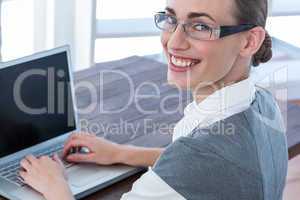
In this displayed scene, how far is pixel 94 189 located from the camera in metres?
1.48

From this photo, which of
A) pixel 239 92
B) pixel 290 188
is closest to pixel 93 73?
pixel 290 188

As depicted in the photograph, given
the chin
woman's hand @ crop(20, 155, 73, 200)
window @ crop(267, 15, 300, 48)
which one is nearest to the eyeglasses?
the chin

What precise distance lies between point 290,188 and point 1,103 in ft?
3.11

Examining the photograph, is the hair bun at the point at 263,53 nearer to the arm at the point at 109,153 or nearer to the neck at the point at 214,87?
the neck at the point at 214,87

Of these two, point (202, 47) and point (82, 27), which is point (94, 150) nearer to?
point (202, 47)

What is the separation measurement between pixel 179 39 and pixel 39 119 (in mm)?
522

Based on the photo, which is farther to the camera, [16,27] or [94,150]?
[16,27]

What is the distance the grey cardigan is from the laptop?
37 cm

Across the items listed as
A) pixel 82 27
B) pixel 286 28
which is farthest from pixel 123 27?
pixel 286 28

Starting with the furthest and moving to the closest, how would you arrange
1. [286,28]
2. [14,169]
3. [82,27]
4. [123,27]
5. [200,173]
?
1. [286,28]
2. [123,27]
3. [82,27]
4. [14,169]
5. [200,173]

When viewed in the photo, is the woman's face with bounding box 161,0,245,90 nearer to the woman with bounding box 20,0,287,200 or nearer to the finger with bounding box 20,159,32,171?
the woman with bounding box 20,0,287,200

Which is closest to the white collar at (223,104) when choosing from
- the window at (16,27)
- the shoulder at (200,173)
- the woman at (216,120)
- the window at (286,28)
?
the woman at (216,120)

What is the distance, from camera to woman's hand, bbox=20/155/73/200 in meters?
1.37

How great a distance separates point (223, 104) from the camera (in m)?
1.30
